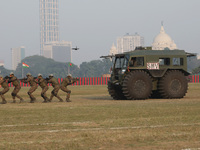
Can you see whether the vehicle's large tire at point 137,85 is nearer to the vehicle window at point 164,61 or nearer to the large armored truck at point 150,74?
the large armored truck at point 150,74

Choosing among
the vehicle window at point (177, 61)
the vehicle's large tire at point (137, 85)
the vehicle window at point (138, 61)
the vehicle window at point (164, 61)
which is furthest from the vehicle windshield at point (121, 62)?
the vehicle window at point (177, 61)

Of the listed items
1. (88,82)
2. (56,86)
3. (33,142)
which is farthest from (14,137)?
(88,82)

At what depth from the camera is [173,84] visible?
85.2 feet

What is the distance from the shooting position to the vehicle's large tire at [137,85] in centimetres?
2475

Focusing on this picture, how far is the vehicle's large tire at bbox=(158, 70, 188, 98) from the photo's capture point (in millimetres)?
25688

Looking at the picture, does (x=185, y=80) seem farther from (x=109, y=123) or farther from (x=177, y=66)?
(x=109, y=123)

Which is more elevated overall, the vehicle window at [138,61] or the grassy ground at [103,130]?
the vehicle window at [138,61]

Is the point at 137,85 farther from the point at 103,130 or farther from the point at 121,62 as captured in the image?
the point at 103,130

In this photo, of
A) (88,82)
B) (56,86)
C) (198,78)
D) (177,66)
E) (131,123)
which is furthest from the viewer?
(198,78)

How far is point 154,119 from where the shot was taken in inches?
551

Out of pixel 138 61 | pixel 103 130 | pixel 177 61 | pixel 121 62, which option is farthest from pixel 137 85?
pixel 103 130

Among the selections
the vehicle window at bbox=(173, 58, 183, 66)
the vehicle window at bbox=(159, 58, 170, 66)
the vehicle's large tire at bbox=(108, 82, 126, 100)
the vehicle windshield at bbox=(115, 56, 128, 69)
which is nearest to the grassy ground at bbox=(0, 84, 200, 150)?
the vehicle windshield at bbox=(115, 56, 128, 69)

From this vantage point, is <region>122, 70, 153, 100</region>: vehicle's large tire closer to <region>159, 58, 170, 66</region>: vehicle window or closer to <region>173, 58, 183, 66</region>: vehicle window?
<region>159, 58, 170, 66</region>: vehicle window

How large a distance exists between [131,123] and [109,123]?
65 centimetres
